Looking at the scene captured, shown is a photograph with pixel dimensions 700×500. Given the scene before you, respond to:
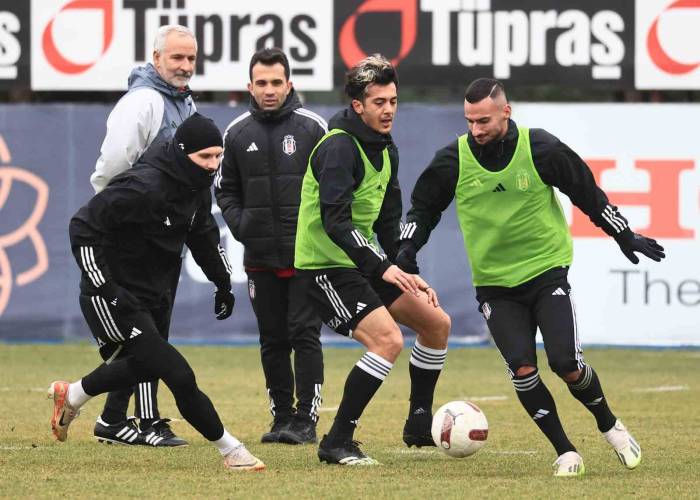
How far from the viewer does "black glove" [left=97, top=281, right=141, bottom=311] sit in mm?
7867

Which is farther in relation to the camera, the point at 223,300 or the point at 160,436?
the point at 160,436

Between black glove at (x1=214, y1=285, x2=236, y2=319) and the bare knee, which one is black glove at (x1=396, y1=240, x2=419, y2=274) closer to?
the bare knee

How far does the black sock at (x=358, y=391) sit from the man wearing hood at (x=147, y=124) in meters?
1.37

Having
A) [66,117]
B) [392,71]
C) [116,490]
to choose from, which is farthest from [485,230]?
[66,117]

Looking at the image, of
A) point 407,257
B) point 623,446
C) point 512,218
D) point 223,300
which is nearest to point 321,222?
point 407,257

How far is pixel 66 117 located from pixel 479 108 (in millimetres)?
9864

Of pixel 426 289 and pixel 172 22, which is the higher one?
pixel 172 22

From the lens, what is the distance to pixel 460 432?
27.2ft

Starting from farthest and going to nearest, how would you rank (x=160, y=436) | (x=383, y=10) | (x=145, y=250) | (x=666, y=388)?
1. (x=383, y=10)
2. (x=666, y=388)
3. (x=160, y=436)
4. (x=145, y=250)

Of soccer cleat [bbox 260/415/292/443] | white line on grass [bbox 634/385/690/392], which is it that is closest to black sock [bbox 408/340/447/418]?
soccer cleat [bbox 260/415/292/443]

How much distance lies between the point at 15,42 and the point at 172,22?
1699 mm

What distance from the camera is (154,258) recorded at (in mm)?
8352

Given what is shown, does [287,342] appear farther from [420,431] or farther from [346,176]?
[346,176]

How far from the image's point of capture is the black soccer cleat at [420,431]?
352 inches
